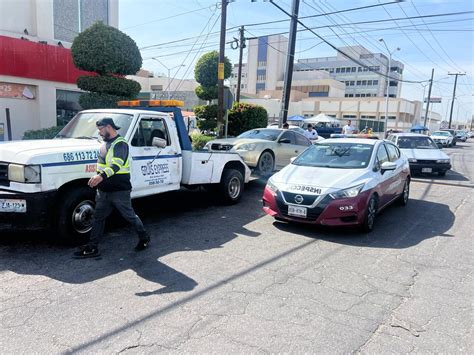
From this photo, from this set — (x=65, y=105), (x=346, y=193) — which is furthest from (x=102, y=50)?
(x=346, y=193)

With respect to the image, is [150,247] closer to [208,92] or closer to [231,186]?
[231,186]

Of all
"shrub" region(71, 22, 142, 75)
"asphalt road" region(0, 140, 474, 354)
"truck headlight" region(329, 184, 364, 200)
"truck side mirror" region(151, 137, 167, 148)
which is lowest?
"asphalt road" region(0, 140, 474, 354)

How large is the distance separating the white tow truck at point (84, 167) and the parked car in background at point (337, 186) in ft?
5.10

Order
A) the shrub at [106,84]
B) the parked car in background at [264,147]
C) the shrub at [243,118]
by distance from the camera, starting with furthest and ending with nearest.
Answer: the shrub at [243,118]
the shrub at [106,84]
the parked car in background at [264,147]

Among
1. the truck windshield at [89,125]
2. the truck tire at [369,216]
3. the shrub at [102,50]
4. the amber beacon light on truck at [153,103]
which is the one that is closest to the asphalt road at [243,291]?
the truck tire at [369,216]

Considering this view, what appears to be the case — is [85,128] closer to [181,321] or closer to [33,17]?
[181,321]

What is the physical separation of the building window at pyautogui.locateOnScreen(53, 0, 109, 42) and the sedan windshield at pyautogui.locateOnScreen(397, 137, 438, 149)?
13188 millimetres

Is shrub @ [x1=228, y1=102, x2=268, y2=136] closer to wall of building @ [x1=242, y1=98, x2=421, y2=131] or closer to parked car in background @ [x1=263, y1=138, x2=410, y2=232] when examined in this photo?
parked car in background @ [x1=263, y1=138, x2=410, y2=232]

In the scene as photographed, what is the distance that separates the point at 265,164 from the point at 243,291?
23.2 feet

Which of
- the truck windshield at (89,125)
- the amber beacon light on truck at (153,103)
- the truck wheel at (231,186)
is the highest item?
the amber beacon light on truck at (153,103)

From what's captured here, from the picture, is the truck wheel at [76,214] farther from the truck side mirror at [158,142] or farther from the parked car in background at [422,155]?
the parked car in background at [422,155]

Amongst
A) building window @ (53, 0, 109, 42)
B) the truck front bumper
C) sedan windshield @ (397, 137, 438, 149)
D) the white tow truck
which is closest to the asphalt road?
the truck front bumper

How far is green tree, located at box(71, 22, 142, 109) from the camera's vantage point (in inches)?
489

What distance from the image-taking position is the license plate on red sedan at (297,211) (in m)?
6.05
